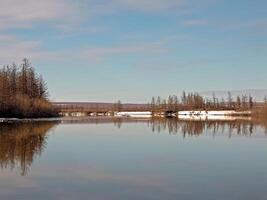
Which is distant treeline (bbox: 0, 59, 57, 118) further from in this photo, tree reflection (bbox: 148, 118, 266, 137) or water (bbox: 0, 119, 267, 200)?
water (bbox: 0, 119, 267, 200)

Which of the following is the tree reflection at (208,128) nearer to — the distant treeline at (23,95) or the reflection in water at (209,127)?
the reflection in water at (209,127)

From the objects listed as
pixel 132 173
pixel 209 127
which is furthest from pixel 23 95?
pixel 132 173

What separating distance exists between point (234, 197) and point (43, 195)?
4.95 m

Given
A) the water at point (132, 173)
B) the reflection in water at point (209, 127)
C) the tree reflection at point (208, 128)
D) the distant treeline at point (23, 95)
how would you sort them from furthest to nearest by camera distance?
the distant treeline at point (23, 95) → the reflection in water at point (209, 127) → the tree reflection at point (208, 128) → the water at point (132, 173)

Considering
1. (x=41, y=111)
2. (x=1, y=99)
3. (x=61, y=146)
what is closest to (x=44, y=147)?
(x=61, y=146)

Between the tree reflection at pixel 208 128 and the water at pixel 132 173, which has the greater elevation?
the tree reflection at pixel 208 128

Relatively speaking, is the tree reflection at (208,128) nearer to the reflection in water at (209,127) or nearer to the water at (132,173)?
the reflection in water at (209,127)

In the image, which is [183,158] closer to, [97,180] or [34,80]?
[97,180]

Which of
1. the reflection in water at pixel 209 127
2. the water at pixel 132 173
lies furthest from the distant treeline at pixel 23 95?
the water at pixel 132 173

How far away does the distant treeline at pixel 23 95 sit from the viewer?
7356 centimetres

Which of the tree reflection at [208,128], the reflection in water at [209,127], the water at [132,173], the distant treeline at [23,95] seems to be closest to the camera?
the water at [132,173]

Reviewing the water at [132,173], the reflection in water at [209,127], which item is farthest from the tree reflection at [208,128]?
the water at [132,173]

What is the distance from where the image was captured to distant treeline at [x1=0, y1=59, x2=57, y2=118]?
73562mm

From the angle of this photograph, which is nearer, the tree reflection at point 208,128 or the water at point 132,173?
the water at point 132,173
